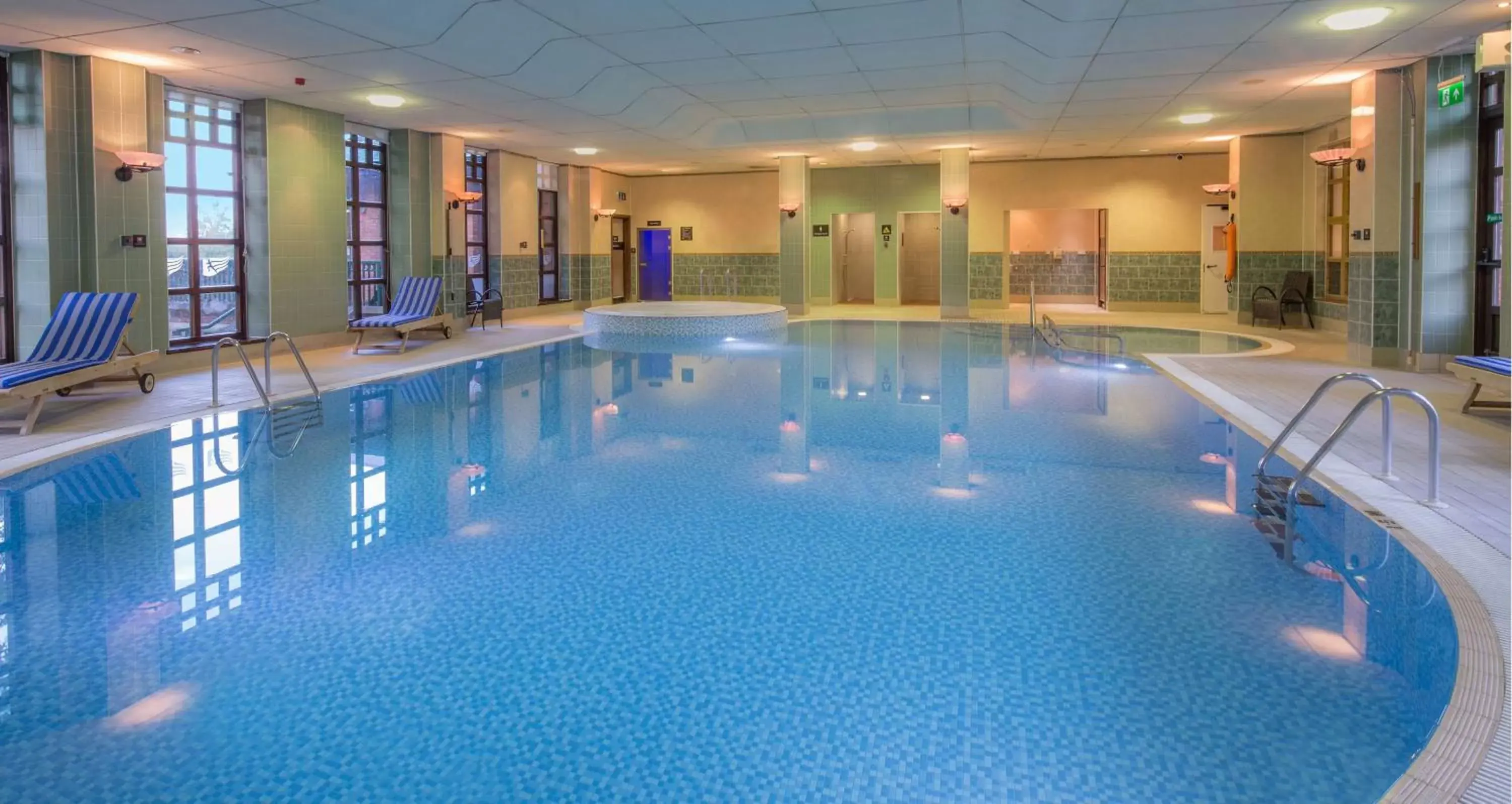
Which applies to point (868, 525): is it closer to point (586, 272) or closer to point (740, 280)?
point (586, 272)

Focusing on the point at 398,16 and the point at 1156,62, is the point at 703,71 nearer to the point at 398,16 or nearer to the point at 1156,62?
the point at 398,16

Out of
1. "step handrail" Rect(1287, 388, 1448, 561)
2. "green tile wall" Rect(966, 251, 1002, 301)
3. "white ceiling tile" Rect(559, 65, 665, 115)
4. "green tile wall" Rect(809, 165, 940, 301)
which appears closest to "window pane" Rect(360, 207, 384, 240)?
"white ceiling tile" Rect(559, 65, 665, 115)

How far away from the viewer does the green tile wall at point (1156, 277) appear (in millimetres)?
16469

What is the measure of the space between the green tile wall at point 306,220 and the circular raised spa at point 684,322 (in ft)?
10.6

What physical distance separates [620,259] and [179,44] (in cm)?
1241

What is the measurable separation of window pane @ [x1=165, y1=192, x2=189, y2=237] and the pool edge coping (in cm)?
947

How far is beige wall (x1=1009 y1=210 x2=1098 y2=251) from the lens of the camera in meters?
19.2

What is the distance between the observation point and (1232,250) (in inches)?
573

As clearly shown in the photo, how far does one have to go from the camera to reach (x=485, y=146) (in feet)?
46.2

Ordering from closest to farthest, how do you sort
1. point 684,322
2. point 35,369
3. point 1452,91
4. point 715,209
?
point 35,369
point 1452,91
point 684,322
point 715,209

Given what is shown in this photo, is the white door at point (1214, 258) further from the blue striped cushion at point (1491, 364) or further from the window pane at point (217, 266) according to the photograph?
the window pane at point (217, 266)

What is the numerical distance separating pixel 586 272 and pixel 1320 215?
38.2 ft

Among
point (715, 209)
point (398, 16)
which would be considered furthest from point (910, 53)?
point (715, 209)

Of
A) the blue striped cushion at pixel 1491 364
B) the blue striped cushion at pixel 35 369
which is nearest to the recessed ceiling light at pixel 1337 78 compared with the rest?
the blue striped cushion at pixel 1491 364
